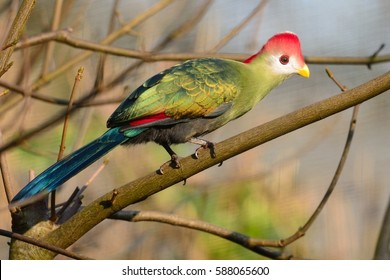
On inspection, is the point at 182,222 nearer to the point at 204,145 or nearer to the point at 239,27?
the point at 204,145

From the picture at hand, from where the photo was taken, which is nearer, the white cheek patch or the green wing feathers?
the green wing feathers

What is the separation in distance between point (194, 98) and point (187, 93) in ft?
0.11

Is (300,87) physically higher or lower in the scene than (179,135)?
higher

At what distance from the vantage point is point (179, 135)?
2453 mm

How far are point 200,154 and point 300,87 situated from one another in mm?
1783

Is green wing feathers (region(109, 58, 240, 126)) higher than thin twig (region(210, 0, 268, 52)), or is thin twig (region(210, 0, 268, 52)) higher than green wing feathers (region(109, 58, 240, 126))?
thin twig (region(210, 0, 268, 52))

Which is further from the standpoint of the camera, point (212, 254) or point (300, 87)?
point (300, 87)

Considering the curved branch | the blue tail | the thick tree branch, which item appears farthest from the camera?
the curved branch

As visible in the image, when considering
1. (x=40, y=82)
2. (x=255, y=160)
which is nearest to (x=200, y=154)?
(x=40, y=82)

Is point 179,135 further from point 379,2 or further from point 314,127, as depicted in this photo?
point 379,2

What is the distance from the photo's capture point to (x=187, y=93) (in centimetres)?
238

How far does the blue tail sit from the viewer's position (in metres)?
1.99

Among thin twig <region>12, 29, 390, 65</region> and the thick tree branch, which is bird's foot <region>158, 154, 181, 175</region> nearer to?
the thick tree branch

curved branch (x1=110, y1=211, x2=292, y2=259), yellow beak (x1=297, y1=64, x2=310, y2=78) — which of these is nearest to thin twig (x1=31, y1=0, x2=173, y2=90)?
yellow beak (x1=297, y1=64, x2=310, y2=78)
